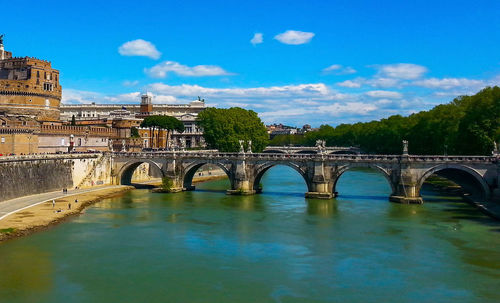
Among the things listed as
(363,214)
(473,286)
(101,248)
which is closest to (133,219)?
(101,248)

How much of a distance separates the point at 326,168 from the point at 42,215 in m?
29.6

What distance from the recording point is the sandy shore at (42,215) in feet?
125

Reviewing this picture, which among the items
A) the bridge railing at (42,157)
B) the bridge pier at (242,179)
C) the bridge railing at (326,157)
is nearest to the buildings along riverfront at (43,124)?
the bridge railing at (326,157)

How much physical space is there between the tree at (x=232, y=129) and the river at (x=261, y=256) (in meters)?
40.1

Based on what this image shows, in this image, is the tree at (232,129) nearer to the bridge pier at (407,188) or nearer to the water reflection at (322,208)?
the water reflection at (322,208)

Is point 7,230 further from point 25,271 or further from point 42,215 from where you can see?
point 25,271

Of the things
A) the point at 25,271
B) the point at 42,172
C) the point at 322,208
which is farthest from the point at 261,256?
the point at 42,172

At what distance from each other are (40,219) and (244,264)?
19545 millimetres

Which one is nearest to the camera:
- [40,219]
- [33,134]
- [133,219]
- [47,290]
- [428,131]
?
[47,290]

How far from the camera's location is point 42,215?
4422 centimetres

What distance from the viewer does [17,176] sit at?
173ft

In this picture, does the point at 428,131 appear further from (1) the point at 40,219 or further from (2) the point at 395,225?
(1) the point at 40,219

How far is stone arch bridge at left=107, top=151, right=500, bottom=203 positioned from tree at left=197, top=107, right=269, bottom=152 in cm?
2443

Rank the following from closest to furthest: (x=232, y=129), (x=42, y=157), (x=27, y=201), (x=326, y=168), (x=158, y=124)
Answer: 1. (x=27, y=201)
2. (x=326, y=168)
3. (x=42, y=157)
4. (x=232, y=129)
5. (x=158, y=124)
